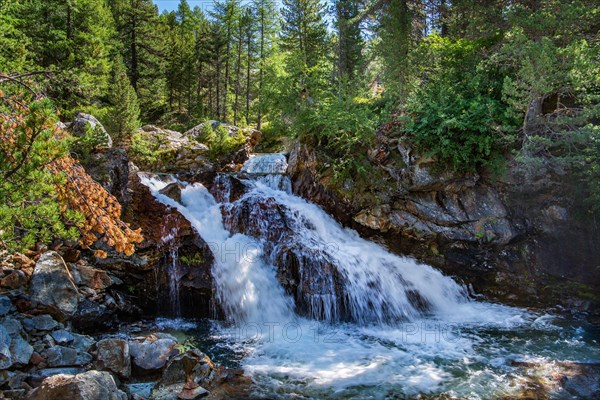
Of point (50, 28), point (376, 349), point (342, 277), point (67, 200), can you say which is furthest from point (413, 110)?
point (50, 28)

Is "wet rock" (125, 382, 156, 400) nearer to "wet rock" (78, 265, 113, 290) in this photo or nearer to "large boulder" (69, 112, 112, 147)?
"wet rock" (78, 265, 113, 290)

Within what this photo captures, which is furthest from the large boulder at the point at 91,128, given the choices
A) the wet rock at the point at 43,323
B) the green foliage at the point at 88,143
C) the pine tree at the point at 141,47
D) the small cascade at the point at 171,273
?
the pine tree at the point at 141,47

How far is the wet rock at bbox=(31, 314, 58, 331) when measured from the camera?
21.1 ft

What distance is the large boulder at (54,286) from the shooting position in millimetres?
7000

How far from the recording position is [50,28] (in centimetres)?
1692

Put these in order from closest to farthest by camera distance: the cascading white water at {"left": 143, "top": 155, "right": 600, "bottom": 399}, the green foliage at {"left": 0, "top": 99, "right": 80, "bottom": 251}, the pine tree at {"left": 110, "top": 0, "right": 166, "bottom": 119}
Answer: the green foliage at {"left": 0, "top": 99, "right": 80, "bottom": 251} < the cascading white water at {"left": 143, "top": 155, "right": 600, "bottom": 399} < the pine tree at {"left": 110, "top": 0, "right": 166, "bottom": 119}

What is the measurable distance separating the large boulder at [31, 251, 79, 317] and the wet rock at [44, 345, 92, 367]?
1.20 meters

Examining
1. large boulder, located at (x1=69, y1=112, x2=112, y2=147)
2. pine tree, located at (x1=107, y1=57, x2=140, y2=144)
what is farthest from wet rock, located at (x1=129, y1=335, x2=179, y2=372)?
pine tree, located at (x1=107, y1=57, x2=140, y2=144)

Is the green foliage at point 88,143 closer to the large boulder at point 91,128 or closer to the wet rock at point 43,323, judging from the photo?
the large boulder at point 91,128

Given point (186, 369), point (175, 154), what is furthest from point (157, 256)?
point (175, 154)

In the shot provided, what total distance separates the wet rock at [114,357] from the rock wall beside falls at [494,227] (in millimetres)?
7566

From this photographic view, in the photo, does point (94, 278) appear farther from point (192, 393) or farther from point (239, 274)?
point (192, 393)

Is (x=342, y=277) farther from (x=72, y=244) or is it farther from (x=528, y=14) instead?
(x=528, y=14)

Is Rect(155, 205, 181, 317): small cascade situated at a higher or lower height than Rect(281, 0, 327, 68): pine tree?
lower
